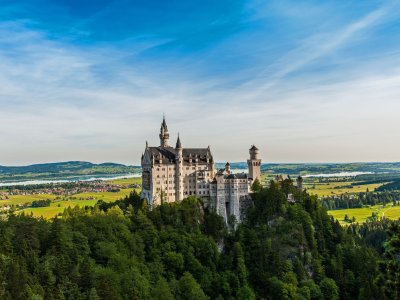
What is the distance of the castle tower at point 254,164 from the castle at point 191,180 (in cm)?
215

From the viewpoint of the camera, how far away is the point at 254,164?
118 meters

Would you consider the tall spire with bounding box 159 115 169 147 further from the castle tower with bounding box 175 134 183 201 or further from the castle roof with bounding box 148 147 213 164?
the castle tower with bounding box 175 134 183 201

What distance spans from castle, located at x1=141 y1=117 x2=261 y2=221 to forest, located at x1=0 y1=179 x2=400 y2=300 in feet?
10.5

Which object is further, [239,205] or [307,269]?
[239,205]

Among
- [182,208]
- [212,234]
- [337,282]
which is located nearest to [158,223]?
[182,208]

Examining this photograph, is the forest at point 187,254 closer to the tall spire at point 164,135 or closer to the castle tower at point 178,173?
the castle tower at point 178,173

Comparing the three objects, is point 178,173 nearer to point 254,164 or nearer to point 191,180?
point 191,180

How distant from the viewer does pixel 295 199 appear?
11656 centimetres

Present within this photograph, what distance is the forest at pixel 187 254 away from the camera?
7144cm

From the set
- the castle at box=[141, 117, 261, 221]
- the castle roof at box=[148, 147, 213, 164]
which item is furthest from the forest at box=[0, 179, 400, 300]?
the castle roof at box=[148, 147, 213, 164]

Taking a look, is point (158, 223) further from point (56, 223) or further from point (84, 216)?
point (56, 223)

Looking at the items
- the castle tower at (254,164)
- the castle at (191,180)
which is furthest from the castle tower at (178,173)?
the castle tower at (254,164)

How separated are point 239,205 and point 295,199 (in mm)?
16422

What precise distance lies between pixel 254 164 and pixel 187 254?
117 feet
